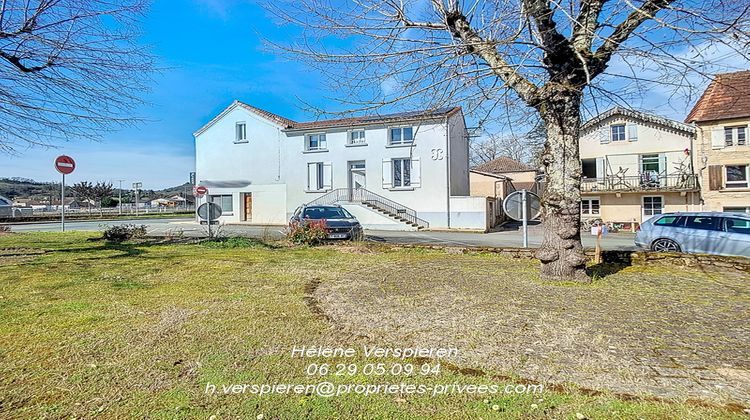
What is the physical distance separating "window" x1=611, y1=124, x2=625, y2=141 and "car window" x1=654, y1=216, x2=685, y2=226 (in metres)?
17.0

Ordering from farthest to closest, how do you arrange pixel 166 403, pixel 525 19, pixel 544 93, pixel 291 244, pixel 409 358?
1. pixel 291 244
2. pixel 544 93
3. pixel 525 19
4. pixel 409 358
5. pixel 166 403

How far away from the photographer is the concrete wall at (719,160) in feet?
70.6

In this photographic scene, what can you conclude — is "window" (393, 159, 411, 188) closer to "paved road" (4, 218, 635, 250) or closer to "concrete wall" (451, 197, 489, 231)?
"concrete wall" (451, 197, 489, 231)

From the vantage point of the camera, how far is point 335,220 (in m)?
13.6

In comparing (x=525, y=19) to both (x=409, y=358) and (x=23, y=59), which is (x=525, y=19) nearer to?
(x=409, y=358)

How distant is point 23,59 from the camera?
814 cm

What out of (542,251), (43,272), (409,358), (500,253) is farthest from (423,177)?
(409,358)

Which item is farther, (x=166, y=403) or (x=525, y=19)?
(x=525, y=19)

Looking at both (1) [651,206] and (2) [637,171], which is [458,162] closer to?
(2) [637,171]

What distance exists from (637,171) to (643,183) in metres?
1.08

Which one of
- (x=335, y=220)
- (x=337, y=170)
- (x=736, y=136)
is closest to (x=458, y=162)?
(x=337, y=170)

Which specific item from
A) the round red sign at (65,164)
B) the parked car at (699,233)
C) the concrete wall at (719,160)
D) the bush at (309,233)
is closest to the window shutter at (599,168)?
the concrete wall at (719,160)

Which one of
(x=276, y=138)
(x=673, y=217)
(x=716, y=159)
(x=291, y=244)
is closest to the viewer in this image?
(x=673, y=217)

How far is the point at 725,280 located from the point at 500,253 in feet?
12.7
